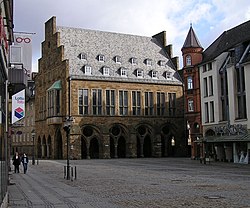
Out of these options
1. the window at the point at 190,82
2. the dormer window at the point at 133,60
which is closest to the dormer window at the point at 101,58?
the dormer window at the point at 133,60

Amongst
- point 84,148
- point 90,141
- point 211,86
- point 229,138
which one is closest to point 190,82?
point 211,86

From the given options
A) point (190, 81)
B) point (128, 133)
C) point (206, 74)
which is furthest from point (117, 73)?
point (206, 74)

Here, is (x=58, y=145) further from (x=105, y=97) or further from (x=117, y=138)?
(x=105, y=97)

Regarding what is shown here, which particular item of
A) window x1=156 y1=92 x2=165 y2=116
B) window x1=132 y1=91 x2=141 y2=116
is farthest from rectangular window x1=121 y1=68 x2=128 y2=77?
window x1=156 y1=92 x2=165 y2=116

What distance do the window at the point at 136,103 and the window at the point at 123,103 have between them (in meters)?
1.36

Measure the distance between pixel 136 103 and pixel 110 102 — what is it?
15.9ft

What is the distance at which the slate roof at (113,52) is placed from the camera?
72625 millimetres

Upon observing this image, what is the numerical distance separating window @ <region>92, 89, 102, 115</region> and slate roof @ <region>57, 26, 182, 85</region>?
2417mm

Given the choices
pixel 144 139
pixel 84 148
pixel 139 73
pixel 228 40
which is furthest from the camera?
pixel 139 73

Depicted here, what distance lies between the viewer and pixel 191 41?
64500mm

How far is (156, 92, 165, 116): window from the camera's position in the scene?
7662 centimetres

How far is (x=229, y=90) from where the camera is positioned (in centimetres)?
4931

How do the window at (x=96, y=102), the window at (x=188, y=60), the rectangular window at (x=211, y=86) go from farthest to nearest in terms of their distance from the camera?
the window at (x=96, y=102)
the window at (x=188, y=60)
the rectangular window at (x=211, y=86)

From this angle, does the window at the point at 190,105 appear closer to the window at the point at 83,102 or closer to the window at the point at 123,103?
the window at the point at 123,103
